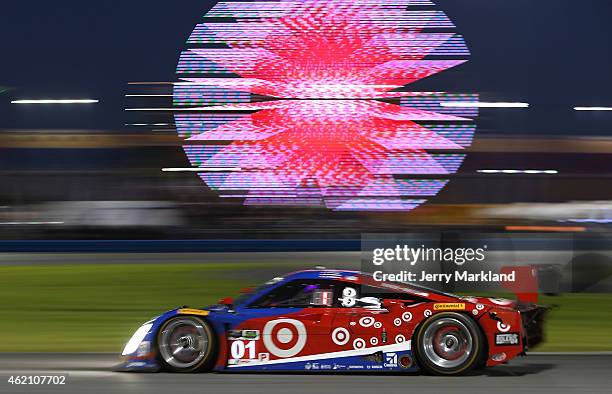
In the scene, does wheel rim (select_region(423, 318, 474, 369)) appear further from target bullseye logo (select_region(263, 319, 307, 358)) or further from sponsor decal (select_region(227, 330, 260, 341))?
sponsor decal (select_region(227, 330, 260, 341))

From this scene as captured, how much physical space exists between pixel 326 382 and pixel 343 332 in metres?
0.43

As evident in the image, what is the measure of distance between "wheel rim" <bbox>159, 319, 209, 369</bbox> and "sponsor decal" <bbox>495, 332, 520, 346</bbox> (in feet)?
6.93

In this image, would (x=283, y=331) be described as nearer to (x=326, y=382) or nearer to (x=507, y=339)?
(x=326, y=382)

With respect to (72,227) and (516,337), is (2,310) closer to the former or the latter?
(516,337)

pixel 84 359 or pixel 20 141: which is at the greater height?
pixel 20 141

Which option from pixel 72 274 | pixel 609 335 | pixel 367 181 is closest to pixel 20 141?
pixel 367 181

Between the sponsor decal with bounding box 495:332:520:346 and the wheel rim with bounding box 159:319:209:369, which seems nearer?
the sponsor decal with bounding box 495:332:520:346

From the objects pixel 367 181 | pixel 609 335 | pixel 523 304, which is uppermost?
pixel 367 181

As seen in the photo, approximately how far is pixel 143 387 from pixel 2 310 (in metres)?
7.86

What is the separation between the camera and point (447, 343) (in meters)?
6.59

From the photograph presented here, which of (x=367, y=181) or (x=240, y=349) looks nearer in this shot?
(x=240, y=349)

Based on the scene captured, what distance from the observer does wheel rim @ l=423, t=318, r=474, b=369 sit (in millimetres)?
6531

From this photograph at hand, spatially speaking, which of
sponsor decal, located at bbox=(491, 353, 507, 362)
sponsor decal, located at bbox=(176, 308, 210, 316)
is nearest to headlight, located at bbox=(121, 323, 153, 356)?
sponsor decal, located at bbox=(176, 308, 210, 316)

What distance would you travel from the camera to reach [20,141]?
39.7 meters
